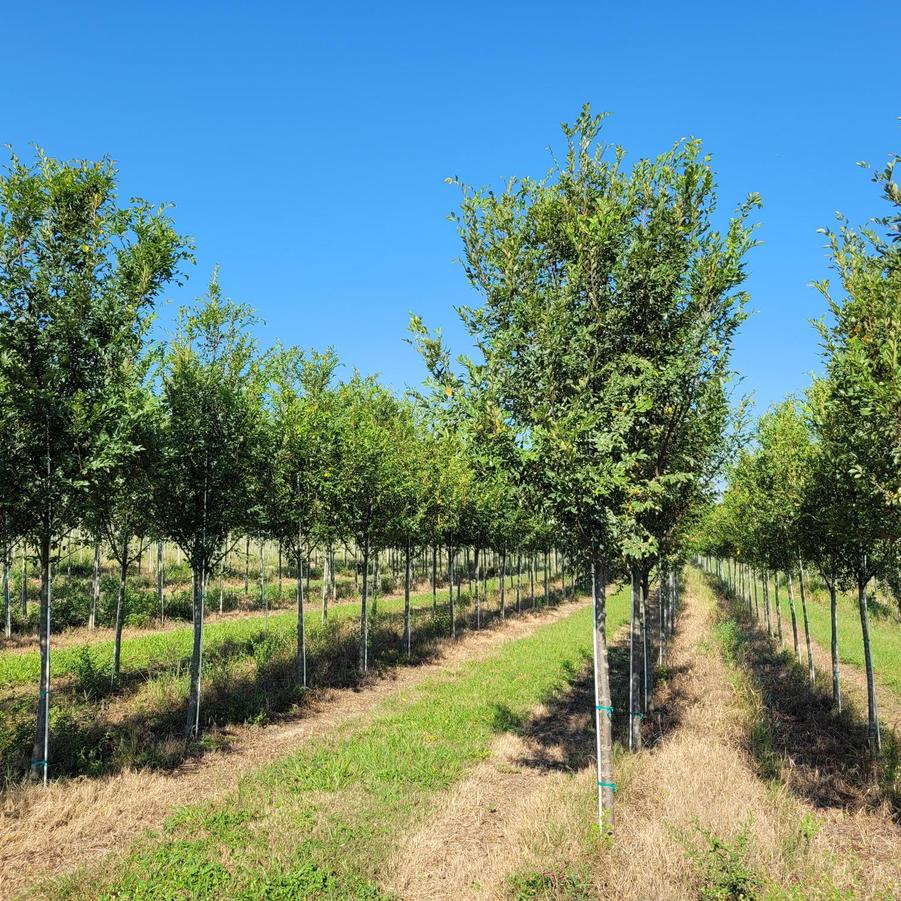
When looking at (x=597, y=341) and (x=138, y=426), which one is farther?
(x=138, y=426)

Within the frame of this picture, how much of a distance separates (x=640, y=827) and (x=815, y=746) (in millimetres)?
7275

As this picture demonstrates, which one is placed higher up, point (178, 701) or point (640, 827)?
point (640, 827)

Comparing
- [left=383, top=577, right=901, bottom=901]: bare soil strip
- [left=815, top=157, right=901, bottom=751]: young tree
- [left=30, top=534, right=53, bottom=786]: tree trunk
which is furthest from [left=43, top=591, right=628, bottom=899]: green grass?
[left=815, top=157, right=901, bottom=751]: young tree

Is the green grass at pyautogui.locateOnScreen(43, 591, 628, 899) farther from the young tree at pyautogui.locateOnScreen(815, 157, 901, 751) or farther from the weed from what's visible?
the young tree at pyautogui.locateOnScreen(815, 157, 901, 751)

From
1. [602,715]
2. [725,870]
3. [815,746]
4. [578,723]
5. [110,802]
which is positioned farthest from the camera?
[578,723]

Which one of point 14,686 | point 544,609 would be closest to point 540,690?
point 14,686

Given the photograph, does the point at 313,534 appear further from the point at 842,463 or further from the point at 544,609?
the point at 544,609

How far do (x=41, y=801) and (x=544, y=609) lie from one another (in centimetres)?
3400

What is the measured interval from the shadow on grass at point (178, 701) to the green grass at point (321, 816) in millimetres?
2596

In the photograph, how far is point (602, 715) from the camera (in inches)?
313

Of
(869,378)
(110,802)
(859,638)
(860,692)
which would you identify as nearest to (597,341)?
(869,378)

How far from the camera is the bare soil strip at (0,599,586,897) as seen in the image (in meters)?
7.38

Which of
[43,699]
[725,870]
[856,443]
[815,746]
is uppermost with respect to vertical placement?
[856,443]

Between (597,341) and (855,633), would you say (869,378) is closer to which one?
(597,341)
